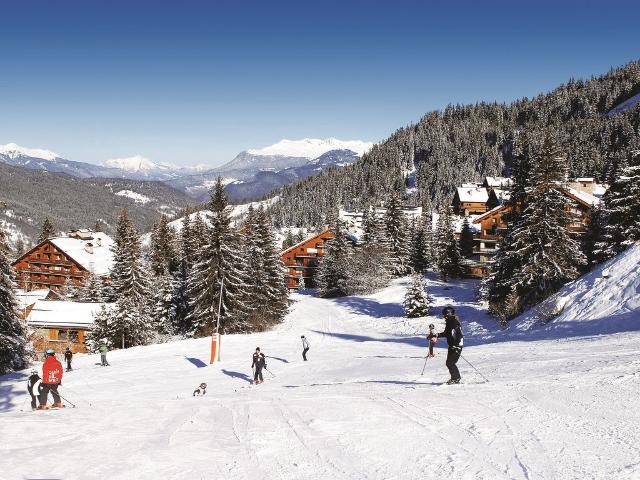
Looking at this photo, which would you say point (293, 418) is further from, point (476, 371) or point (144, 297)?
point (144, 297)

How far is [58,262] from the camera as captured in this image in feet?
328

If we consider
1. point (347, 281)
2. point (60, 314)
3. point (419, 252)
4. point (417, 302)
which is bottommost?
point (60, 314)

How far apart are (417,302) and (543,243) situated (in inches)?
505

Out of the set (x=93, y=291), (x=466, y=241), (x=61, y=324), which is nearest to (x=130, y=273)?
(x=61, y=324)

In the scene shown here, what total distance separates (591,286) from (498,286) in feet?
40.2

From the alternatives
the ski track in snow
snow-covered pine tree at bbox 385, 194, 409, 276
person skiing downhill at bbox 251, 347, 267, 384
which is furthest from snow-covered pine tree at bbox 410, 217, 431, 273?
the ski track in snow

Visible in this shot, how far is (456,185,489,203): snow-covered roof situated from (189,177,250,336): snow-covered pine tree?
95.0 meters

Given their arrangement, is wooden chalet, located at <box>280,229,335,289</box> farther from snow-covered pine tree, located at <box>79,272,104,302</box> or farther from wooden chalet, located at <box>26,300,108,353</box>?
wooden chalet, located at <box>26,300,108,353</box>

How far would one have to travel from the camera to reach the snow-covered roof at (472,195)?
12544 centimetres

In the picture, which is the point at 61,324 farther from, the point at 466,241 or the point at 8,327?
the point at 466,241

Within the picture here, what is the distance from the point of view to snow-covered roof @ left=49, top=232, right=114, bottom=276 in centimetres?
9843

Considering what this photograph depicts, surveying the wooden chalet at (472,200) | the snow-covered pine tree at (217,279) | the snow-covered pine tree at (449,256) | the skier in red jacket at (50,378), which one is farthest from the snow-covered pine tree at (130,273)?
the wooden chalet at (472,200)

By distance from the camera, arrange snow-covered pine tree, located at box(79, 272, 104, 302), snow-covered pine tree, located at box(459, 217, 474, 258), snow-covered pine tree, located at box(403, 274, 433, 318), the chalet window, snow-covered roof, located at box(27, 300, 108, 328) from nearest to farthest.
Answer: snow-covered pine tree, located at box(403, 274, 433, 318) → snow-covered roof, located at box(27, 300, 108, 328) → the chalet window → snow-covered pine tree, located at box(79, 272, 104, 302) → snow-covered pine tree, located at box(459, 217, 474, 258)

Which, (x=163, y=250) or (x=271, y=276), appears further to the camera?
(x=163, y=250)
